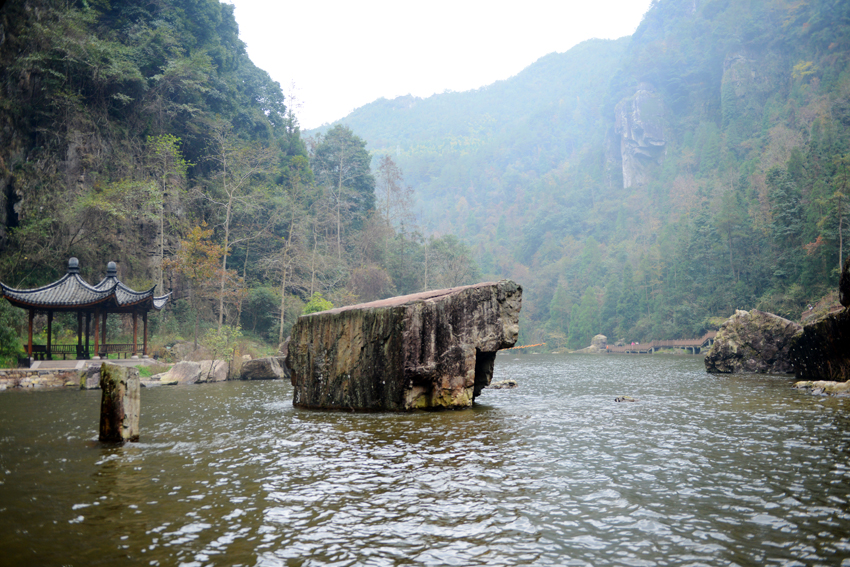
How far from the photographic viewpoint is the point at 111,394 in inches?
403

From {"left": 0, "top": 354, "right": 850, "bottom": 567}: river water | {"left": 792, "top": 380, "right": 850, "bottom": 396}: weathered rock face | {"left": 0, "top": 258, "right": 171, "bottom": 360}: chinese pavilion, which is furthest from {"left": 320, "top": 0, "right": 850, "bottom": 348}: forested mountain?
{"left": 0, "top": 258, "right": 171, "bottom": 360}: chinese pavilion

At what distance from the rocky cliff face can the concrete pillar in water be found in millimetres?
129903

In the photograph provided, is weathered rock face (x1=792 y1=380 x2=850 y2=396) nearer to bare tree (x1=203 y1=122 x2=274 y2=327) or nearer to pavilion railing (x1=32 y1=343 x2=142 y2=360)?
pavilion railing (x1=32 y1=343 x2=142 y2=360)

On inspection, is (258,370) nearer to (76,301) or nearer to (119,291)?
(119,291)

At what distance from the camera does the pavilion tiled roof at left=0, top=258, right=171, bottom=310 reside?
79.5 ft

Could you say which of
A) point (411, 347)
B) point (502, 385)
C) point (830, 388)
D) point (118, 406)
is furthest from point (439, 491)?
point (502, 385)

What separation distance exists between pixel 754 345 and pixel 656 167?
Answer: 11096 cm

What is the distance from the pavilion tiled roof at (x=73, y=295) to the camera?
24234mm

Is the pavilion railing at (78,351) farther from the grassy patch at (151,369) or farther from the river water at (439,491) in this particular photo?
the river water at (439,491)

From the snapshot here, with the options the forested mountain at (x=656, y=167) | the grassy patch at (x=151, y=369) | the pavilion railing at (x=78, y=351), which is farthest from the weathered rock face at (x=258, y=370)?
the forested mountain at (x=656, y=167)

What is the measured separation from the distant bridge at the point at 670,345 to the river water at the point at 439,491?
45.9 meters

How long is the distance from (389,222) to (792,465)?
59.6m

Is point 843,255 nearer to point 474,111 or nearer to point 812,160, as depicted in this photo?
point 812,160

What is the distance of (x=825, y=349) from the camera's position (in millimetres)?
17266
